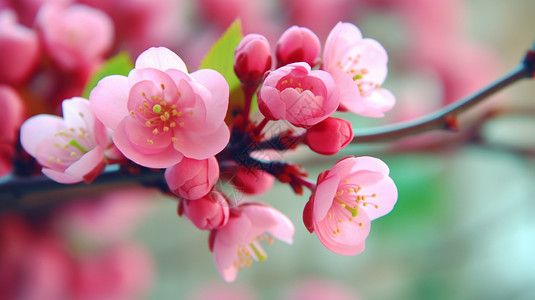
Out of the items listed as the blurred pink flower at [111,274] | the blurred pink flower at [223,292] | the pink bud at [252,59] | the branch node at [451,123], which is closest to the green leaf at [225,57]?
the pink bud at [252,59]

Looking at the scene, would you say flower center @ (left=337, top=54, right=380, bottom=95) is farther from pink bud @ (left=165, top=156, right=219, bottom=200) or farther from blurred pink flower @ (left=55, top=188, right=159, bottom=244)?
blurred pink flower @ (left=55, top=188, right=159, bottom=244)

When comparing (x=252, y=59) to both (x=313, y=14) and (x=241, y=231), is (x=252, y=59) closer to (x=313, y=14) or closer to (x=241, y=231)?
(x=241, y=231)

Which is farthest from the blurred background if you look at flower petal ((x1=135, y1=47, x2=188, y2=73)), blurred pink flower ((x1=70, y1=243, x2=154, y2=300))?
flower petal ((x1=135, y1=47, x2=188, y2=73))

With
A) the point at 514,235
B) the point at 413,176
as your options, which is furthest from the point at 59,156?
the point at 514,235

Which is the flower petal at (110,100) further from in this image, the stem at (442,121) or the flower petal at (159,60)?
the stem at (442,121)

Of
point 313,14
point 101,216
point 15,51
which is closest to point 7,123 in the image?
point 15,51
